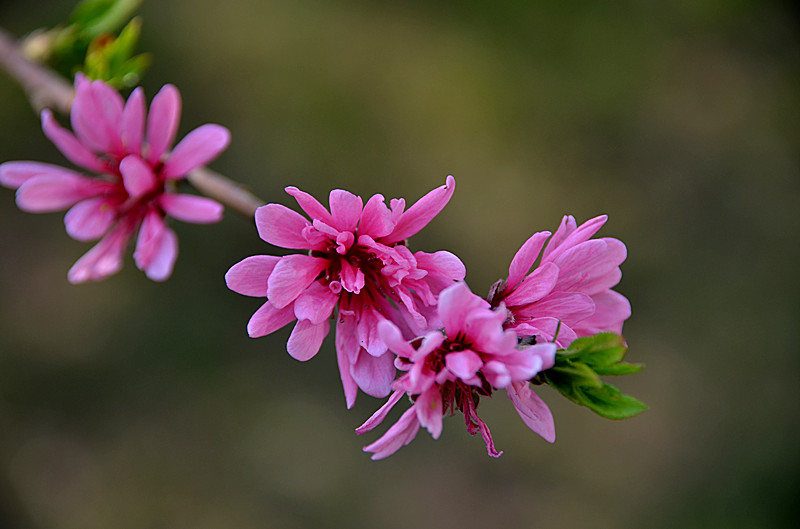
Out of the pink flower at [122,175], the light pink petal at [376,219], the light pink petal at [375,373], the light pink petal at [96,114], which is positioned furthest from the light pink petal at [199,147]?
the light pink petal at [375,373]

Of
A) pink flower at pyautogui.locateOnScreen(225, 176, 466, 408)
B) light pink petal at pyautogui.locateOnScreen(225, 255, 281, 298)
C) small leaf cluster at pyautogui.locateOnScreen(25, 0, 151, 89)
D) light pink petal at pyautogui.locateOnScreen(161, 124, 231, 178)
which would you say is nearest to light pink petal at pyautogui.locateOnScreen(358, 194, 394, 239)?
pink flower at pyautogui.locateOnScreen(225, 176, 466, 408)

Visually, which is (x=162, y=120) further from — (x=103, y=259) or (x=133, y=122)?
(x=103, y=259)

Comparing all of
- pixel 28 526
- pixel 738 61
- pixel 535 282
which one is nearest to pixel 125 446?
pixel 28 526

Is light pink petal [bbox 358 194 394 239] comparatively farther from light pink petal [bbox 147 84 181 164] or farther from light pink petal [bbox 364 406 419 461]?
light pink petal [bbox 147 84 181 164]

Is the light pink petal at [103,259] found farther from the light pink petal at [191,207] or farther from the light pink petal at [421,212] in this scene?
the light pink petal at [421,212]

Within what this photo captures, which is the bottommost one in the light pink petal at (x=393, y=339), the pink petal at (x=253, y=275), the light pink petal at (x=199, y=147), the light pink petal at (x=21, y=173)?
the light pink petal at (x=393, y=339)

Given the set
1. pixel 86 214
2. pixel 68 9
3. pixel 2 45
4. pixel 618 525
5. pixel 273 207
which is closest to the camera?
pixel 273 207

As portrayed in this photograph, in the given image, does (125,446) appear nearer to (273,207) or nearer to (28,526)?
(28,526)
